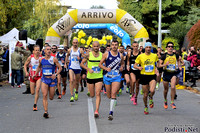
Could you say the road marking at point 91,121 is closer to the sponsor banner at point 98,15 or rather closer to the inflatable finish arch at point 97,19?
the inflatable finish arch at point 97,19

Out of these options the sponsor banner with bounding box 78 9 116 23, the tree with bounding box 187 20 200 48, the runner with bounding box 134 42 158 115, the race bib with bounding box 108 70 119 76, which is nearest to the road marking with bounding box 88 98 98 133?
the race bib with bounding box 108 70 119 76

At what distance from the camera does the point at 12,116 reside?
9.87 metres

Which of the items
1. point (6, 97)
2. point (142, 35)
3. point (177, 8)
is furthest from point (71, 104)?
point (177, 8)

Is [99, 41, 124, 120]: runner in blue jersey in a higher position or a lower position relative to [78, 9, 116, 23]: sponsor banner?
lower

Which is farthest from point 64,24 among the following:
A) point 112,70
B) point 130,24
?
point 112,70

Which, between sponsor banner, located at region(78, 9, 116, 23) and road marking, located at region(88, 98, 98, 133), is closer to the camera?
road marking, located at region(88, 98, 98, 133)

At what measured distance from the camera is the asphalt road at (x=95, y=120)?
7.82 m

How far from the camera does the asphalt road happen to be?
25.6 feet

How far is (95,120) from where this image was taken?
8.92 m

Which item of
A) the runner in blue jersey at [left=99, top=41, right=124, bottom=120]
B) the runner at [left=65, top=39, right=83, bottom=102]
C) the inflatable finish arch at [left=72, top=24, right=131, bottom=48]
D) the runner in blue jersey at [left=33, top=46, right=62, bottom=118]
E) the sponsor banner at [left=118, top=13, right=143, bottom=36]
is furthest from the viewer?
the inflatable finish arch at [left=72, top=24, right=131, bottom=48]

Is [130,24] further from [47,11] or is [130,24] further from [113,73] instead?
[47,11]

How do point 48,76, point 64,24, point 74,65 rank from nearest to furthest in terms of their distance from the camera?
point 48,76 → point 74,65 → point 64,24

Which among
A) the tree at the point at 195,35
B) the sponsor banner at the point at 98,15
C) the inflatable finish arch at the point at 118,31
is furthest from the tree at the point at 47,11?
the tree at the point at 195,35

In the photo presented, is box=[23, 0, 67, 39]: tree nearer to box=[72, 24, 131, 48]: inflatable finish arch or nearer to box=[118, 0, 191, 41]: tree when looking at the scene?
box=[118, 0, 191, 41]: tree
